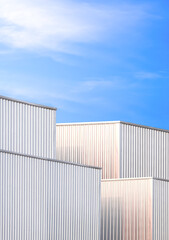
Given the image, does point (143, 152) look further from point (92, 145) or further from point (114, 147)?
point (92, 145)

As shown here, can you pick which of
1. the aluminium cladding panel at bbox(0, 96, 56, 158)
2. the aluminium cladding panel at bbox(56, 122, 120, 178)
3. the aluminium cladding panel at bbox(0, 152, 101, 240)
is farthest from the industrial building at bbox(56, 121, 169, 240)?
the aluminium cladding panel at bbox(0, 96, 56, 158)

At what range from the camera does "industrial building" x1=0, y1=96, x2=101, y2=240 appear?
34812 millimetres

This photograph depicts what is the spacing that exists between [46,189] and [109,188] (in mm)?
8958

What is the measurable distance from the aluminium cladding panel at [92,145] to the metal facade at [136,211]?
542 cm

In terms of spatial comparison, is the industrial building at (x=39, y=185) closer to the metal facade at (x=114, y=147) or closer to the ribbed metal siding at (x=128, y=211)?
the ribbed metal siding at (x=128, y=211)

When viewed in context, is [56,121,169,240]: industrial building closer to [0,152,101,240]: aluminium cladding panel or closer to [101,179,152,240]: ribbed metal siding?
[101,179,152,240]: ribbed metal siding

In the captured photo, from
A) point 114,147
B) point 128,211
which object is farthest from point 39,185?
point 114,147

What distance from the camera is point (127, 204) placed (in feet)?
147

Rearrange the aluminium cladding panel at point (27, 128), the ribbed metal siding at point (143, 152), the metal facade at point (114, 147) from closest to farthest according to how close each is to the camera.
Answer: the aluminium cladding panel at point (27, 128), the metal facade at point (114, 147), the ribbed metal siding at point (143, 152)

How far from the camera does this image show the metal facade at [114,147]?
5066 centimetres

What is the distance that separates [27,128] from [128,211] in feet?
29.0

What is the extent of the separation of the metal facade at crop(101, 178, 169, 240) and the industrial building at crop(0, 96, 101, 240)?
4.46 meters

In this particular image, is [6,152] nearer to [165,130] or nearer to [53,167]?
[53,167]

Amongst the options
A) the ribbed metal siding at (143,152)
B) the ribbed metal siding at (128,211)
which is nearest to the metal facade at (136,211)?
the ribbed metal siding at (128,211)
